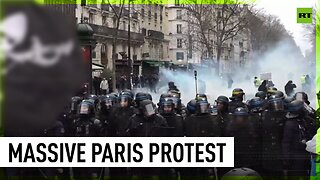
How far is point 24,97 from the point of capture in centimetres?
287

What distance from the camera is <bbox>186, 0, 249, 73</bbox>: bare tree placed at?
15.0 feet

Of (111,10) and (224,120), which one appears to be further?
(224,120)

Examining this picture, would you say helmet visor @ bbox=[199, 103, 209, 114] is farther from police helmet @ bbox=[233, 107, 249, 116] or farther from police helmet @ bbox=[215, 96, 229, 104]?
police helmet @ bbox=[233, 107, 249, 116]

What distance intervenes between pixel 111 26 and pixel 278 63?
1451 mm

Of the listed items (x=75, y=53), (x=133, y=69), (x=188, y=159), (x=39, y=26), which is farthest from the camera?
(x=133, y=69)

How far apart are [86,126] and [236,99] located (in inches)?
50.6

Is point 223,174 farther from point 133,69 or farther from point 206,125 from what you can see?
point 133,69

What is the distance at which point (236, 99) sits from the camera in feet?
15.9

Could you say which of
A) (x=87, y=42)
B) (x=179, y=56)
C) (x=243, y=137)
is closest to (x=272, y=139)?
(x=243, y=137)

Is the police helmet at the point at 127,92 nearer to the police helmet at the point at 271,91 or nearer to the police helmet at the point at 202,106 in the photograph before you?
the police helmet at the point at 202,106

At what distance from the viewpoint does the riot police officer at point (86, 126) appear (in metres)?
4.51

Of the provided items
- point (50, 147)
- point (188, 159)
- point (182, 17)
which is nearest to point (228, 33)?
point (182, 17)

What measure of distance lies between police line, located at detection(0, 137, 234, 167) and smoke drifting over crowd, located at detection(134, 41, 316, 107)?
1.64 ft

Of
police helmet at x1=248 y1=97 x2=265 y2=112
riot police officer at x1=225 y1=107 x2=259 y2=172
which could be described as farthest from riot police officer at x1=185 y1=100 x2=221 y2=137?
police helmet at x1=248 y1=97 x2=265 y2=112
